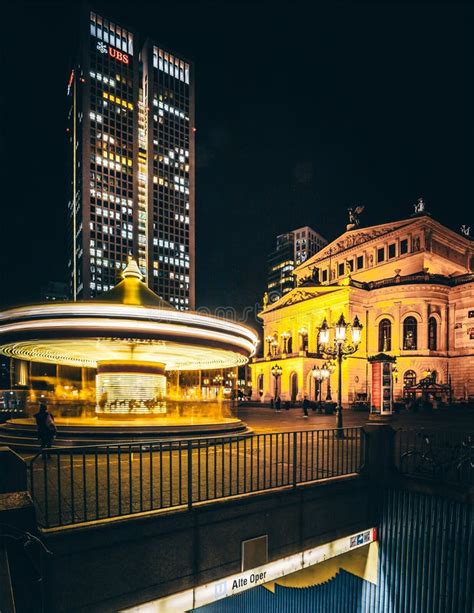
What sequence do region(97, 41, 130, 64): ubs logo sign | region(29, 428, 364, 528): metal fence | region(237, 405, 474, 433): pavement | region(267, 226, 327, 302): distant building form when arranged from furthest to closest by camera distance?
region(267, 226, 327, 302): distant building < region(97, 41, 130, 64): ubs logo sign < region(237, 405, 474, 433): pavement < region(29, 428, 364, 528): metal fence

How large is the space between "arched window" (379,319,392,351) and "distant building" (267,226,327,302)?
77280 millimetres

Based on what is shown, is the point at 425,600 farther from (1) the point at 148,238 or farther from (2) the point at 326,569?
(1) the point at 148,238

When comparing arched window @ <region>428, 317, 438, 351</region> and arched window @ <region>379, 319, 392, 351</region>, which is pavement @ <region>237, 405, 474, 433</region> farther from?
arched window @ <region>379, 319, 392, 351</region>

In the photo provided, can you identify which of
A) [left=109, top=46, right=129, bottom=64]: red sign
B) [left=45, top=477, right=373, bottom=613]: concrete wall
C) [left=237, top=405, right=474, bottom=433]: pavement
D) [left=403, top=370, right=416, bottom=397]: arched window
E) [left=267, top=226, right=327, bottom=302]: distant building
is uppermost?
[left=109, top=46, right=129, bottom=64]: red sign

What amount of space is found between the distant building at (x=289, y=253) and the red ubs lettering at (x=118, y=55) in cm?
7451

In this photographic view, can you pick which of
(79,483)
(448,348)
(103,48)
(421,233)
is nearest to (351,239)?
(421,233)

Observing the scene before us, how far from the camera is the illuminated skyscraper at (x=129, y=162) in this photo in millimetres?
98062

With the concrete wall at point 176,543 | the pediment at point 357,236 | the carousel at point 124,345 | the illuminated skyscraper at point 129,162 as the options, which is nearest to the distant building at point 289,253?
the illuminated skyscraper at point 129,162

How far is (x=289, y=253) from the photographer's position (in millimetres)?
145500

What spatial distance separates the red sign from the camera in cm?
10491

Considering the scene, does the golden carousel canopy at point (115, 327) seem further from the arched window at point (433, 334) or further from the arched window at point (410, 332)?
the arched window at point (433, 334)

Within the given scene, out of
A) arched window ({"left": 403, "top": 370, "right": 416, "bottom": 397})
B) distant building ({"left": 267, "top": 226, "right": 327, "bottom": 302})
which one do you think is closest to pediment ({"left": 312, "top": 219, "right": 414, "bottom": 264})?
arched window ({"left": 403, "top": 370, "right": 416, "bottom": 397})

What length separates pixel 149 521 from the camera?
17.5 ft

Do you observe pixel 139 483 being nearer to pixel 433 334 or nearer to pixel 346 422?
pixel 346 422
